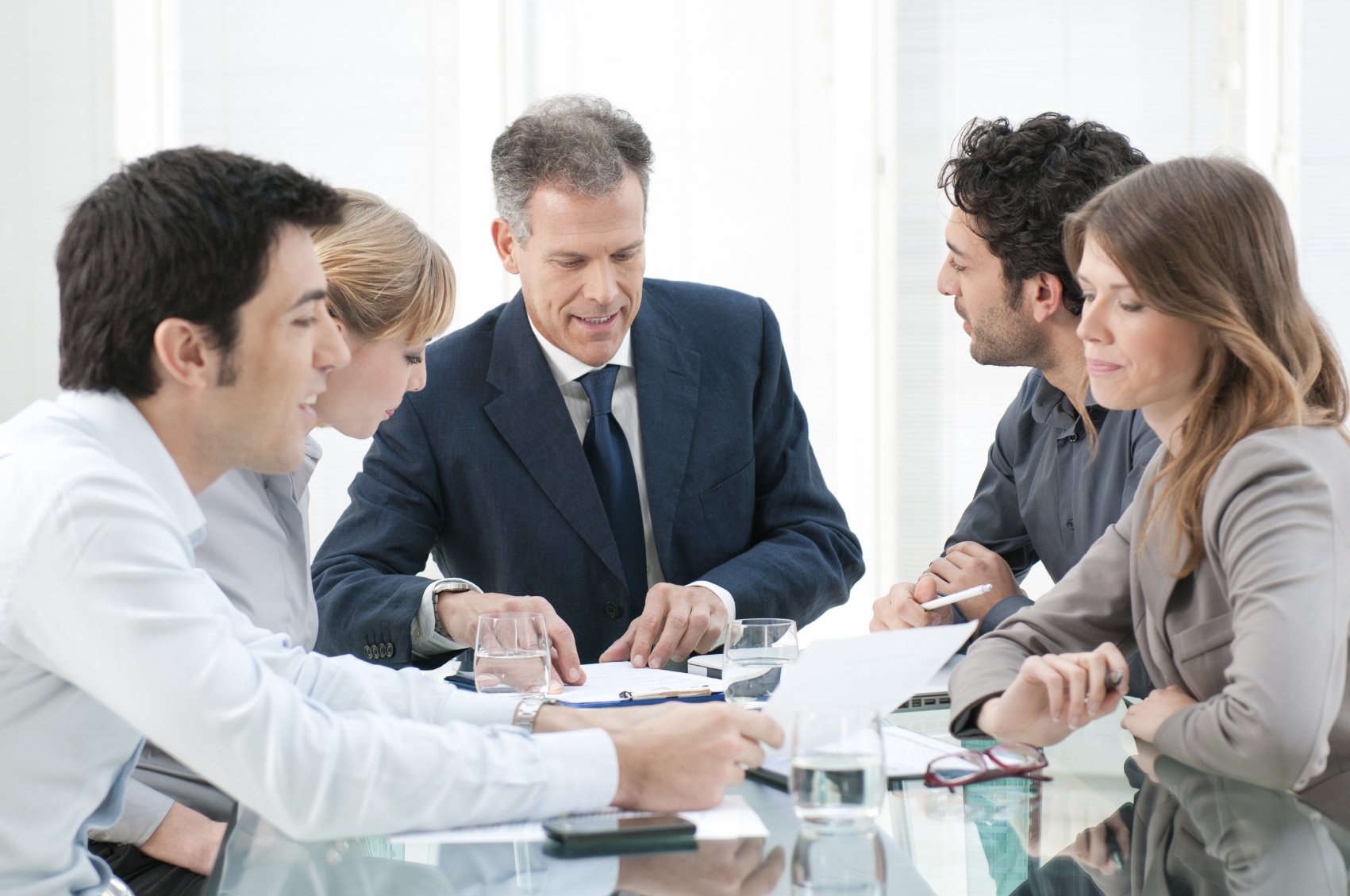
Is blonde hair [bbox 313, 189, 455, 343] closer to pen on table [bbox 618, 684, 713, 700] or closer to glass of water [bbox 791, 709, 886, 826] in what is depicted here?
pen on table [bbox 618, 684, 713, 700]

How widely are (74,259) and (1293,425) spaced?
4.26 feet

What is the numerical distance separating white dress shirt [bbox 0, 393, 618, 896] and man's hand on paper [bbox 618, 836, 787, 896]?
12 centimetres

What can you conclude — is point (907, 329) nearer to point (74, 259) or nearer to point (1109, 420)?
point (1109, 420)

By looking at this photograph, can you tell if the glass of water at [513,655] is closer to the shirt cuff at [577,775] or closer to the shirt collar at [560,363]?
the shirt cuff at [577,775]

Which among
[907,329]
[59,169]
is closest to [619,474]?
[907,329]

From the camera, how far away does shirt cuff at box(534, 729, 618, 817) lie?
117cm

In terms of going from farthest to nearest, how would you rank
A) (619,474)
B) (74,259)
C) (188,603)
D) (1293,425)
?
(619,474) → (1293,425) → (74,259) → (188,603)

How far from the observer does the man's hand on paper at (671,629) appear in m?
2.00

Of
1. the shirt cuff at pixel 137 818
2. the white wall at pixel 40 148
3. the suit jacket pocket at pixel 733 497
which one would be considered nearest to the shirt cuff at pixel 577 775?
the shirt cuff at pixel 137 818

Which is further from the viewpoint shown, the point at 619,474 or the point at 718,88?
the point at 718,88

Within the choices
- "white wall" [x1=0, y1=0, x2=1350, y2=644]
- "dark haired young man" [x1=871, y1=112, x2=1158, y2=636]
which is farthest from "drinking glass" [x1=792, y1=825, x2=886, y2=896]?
"white wall" [x1=0, y1=0, x2=1350, y2=644]

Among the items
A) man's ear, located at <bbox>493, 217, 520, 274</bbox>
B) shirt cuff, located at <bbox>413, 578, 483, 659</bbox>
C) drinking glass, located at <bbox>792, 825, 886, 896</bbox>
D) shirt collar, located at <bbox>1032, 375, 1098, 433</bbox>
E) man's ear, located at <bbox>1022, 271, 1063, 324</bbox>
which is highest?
man's ear, located at <bbox>493, 217, 520, 274</bbox>

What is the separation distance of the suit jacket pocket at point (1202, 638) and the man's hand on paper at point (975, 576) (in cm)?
71

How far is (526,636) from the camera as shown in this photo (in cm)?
167
